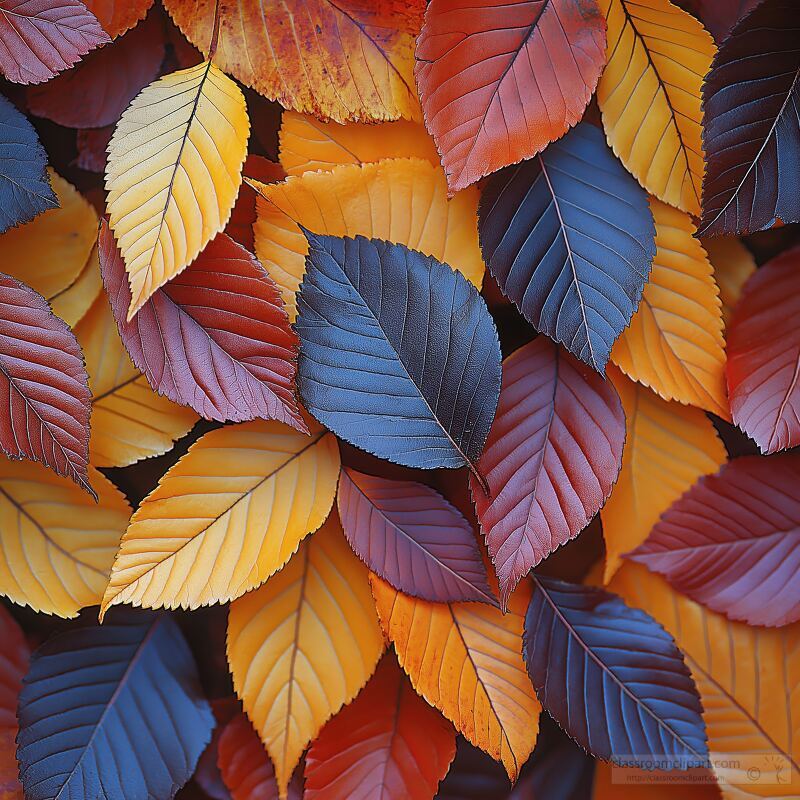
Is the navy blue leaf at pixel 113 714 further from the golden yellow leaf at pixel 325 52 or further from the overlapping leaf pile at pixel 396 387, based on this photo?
the golden yellow leaf at pixel 325 52

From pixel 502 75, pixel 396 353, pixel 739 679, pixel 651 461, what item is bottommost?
pixel 739 679

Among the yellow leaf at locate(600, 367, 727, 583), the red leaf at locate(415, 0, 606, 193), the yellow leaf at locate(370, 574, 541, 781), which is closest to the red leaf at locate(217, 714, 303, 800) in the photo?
the yellow leaf at locate(370, 574, 541, 781)

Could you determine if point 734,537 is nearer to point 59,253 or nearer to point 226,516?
point 226,516

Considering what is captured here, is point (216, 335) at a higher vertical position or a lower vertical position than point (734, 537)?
higher

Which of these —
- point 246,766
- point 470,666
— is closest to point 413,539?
point 470,666

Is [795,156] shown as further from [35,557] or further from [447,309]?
[35,557]

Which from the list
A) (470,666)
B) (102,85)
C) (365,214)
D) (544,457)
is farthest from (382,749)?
(102,85)

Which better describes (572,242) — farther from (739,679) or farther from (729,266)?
(739,679)
